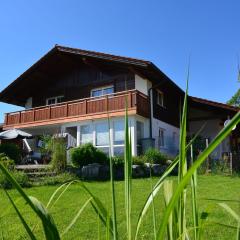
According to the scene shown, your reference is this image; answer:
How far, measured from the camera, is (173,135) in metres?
22.0

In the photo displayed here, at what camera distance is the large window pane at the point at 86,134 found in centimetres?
1902

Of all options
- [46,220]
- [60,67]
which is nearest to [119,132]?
[60,67]

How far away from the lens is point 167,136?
20891 millimetres

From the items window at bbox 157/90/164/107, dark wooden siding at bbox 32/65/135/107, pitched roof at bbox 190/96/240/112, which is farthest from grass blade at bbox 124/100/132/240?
pitched roof at bbox 190/96/240/112

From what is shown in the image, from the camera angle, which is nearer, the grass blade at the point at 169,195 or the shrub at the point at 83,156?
the grass blade at the point at 169,195

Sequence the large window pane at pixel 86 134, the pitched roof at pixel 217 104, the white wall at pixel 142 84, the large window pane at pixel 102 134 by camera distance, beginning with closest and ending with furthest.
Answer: the large window pane at pixel 102 134 → the white wall at pixel 142 84 → the large window pane at pixel 86 134 → the pitched roof at pixel 217 104

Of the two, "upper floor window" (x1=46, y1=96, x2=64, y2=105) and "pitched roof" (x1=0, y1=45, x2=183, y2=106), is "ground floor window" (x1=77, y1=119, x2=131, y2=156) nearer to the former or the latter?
"pitched roof" (x1=0, y1=45, x2=183, y2=106)

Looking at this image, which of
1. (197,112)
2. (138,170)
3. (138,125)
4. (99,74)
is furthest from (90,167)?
(197,112)

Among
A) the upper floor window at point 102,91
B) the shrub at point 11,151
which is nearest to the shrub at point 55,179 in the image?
the shrub at point 11,151

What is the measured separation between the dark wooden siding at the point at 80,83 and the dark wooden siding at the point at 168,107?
1.89 m

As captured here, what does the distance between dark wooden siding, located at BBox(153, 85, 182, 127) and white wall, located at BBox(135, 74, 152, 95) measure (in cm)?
109

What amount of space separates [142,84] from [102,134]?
321 cm

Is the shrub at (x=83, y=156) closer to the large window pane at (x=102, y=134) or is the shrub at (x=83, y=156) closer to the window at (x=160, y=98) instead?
the large window pane at (x=102, y=134)

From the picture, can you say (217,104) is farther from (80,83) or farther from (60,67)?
(60,67)
